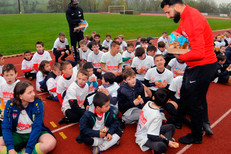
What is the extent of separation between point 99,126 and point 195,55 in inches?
81.9

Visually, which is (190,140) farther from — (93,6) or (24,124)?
(93,6)

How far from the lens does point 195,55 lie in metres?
2.96

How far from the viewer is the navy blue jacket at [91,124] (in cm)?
346

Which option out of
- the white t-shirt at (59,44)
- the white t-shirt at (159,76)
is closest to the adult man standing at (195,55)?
the white t-shirt at (159,76)

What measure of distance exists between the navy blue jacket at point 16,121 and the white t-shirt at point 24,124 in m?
0.05

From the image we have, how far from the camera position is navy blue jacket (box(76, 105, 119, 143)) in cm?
346

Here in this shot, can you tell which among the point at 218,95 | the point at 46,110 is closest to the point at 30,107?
the point at 46,110

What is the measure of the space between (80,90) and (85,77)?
397mm

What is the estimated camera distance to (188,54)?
9.85ft

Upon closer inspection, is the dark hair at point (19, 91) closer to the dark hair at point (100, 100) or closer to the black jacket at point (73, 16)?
the dark hair at point (100, 100)

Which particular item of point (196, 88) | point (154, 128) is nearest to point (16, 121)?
point (154, 128)

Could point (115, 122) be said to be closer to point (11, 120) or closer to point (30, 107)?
point (30, 107)

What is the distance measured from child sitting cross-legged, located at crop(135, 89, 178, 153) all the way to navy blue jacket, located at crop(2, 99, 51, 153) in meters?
1.81

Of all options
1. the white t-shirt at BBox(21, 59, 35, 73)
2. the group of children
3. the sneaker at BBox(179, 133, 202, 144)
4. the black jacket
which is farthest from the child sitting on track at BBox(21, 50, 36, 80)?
the sneaker at BBox(179, 133, 202, 144)
